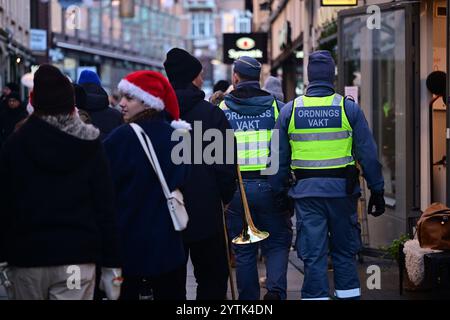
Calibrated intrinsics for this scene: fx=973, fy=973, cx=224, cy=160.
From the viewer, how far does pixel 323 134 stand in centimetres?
726

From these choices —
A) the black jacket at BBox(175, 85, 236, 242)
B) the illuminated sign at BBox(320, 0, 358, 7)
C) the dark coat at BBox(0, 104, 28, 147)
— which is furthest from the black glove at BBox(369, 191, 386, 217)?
the dark coat at BBox(0, 104, 28, 147)

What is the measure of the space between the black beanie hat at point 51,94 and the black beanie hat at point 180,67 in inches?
76.6

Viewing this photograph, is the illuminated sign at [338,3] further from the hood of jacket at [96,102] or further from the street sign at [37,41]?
the street sign at [37,41]

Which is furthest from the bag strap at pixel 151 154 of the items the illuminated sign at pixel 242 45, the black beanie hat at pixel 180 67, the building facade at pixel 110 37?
the building facade at pixel 110 37

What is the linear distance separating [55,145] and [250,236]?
2.99 metres

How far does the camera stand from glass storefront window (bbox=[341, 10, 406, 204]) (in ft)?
37.5

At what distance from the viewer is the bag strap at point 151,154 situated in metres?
5.53

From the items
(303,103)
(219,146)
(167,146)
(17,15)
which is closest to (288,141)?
(303,103)

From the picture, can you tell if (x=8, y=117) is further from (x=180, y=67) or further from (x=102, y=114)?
(x=180, y=67)

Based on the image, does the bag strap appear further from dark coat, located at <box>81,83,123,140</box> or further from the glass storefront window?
the glass storefront window

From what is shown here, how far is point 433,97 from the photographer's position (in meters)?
11.9

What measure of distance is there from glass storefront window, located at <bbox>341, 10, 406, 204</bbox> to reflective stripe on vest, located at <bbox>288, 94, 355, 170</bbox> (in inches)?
148

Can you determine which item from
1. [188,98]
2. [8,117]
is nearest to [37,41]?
[8,117]

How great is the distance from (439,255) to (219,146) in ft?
7.63
